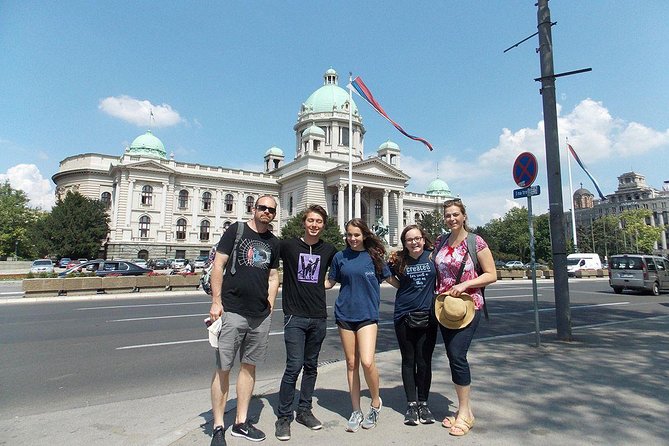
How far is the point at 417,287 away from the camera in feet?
12.8

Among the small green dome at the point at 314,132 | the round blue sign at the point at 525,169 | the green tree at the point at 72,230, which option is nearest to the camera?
the round blue sign at the point at 525,169

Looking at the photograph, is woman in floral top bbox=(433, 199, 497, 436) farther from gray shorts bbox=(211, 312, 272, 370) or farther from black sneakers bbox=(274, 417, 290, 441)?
gray shorts bbox=(211, 312, 272, 370)

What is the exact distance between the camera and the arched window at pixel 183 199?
192 ft

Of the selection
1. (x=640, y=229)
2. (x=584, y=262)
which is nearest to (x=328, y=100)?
(x=584, y=262)

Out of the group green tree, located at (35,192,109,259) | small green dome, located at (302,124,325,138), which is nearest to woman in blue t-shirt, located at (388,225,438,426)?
green tree, located at (35,192,109,259)

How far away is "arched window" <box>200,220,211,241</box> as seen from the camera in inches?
2366

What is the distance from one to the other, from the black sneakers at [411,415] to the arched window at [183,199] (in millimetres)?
59228

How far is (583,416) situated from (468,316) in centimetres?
144

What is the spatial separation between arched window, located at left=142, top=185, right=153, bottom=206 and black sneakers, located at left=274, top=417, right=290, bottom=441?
57.0 m

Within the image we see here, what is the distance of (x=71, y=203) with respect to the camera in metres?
49.1

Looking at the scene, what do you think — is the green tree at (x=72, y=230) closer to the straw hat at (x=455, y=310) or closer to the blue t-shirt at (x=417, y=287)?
the blue t-shirt at (x=417, y=287)

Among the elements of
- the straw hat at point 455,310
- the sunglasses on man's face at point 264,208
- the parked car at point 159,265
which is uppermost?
the sunglasses on man's face at point 264,208

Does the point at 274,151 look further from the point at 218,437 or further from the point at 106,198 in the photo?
the point at 218,437

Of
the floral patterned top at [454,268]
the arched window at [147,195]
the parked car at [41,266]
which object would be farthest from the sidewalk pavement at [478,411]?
the arched window at [147,195]
